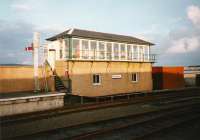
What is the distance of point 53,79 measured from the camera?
21906mm

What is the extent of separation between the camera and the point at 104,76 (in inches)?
977

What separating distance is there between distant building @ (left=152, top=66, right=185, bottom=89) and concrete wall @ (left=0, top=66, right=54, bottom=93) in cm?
1730

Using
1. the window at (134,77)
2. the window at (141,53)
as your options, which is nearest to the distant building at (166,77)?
the window at (141,53)

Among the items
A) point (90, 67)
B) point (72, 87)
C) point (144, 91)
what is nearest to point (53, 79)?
point (72, 87)

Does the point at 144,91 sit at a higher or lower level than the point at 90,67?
lower

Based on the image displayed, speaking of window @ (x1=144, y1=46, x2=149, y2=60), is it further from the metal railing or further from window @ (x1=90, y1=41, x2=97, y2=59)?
window @ (x1=90, y1=41, x2=97, y2=59)

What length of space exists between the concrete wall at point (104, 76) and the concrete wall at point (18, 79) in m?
1.90

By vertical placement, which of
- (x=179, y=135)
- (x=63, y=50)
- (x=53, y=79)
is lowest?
(x=179, y=135)

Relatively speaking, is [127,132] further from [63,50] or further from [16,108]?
[63,50]

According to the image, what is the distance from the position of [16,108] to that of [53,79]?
650 centimetres

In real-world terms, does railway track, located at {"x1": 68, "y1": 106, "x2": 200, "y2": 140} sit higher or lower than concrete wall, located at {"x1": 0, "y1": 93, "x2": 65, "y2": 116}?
lower

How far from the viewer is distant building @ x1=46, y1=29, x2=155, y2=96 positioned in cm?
2239

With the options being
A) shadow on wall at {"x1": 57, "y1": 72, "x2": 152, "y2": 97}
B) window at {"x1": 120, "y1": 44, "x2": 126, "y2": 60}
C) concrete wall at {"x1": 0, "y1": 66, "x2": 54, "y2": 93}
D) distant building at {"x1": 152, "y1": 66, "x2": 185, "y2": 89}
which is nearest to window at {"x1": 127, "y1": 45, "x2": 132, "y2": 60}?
window at {"x1": 120, "y1": 44, "x2": 126, "y2": 60}

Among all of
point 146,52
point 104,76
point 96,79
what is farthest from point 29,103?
point 146,52
